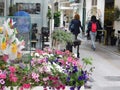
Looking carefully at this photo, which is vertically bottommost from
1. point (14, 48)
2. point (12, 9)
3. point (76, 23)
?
point (76, 23)

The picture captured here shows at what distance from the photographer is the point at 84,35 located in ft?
92.7

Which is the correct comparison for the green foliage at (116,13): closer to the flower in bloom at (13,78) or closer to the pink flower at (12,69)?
the pink flower at (12,69)

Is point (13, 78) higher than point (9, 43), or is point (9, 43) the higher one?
point (9, 43)

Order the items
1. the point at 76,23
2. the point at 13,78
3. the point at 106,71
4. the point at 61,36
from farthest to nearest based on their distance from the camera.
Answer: the point at 76,23, the point at 106,71, the point at 61,36, the point at 13,78

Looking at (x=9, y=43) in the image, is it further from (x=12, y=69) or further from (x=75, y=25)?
(x=75, y=25)

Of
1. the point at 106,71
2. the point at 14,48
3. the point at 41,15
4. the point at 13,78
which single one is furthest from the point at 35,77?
the point at 106,71

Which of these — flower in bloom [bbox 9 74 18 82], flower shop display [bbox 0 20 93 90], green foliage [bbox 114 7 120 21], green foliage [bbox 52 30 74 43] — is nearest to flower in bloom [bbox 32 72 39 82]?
flower shop display [bbox 0 20 93 90]

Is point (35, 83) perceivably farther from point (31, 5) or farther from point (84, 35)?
point (84, 35)

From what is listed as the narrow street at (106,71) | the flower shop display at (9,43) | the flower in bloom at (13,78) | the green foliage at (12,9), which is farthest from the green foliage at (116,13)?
the flower in bloom at (13,78)

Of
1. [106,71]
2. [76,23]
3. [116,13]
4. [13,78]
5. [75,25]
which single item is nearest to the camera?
[13,78]

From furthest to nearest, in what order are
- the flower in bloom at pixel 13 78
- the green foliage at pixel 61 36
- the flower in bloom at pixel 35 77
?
the green foliage at pixel 61 36 → the flower in bloom at pixel 35 77 → the flower in bloom at pixel 13 78

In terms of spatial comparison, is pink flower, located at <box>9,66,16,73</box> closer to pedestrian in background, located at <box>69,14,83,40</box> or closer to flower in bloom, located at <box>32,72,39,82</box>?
flower in bloom, located at <box>32,72,39,82</box>

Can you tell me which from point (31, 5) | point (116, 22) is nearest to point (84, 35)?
point (116, 22)

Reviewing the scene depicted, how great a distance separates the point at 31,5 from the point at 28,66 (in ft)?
21.5
